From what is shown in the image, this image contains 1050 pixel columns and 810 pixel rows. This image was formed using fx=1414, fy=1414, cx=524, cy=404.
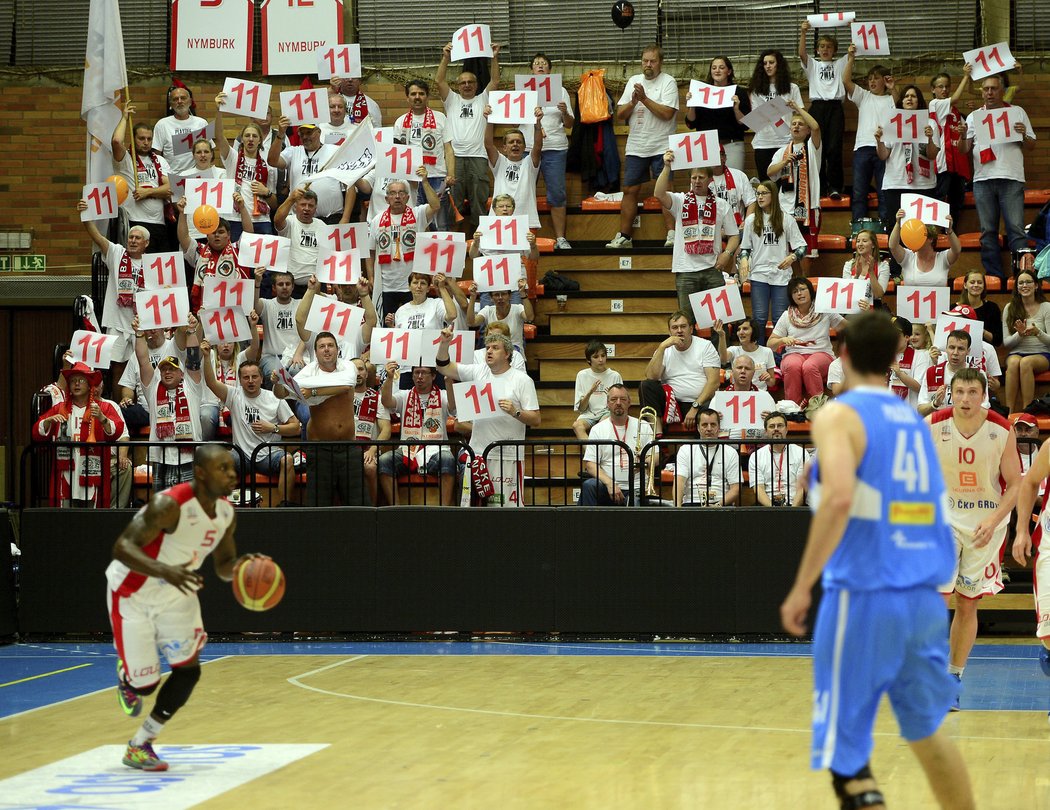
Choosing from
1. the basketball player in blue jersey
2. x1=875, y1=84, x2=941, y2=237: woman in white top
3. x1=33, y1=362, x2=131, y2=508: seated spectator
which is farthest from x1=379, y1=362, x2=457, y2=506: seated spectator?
the basketball player in blue jersey

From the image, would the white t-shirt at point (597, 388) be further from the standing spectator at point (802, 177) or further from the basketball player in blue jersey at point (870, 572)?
the basketball player in blue jersey at point (870, 572)

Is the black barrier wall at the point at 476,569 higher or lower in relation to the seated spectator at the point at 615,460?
lower

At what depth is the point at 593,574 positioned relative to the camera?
1322 cm

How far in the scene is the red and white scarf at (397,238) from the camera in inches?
653

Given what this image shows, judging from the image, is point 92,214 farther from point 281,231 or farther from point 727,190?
point 727,190

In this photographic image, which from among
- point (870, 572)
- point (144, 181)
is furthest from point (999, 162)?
point (870, 572)

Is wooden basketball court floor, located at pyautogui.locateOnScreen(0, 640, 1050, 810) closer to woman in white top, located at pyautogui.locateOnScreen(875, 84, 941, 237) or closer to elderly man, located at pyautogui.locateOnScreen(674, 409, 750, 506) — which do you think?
elderly man, located at pyautogui.locateOnScreen(674, 409, 750, 506)

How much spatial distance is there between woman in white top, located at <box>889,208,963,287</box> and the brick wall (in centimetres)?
552

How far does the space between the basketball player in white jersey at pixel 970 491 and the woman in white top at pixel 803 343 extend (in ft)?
16.9

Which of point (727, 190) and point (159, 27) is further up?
point (159, 27)

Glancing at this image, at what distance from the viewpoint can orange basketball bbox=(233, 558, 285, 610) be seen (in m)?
7.47

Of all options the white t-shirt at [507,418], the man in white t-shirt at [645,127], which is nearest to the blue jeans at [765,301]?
the man in white t-shirt at [645,127]

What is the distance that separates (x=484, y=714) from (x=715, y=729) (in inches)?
61.1

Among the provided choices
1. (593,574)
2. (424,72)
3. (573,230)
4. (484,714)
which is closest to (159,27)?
(424,72)
